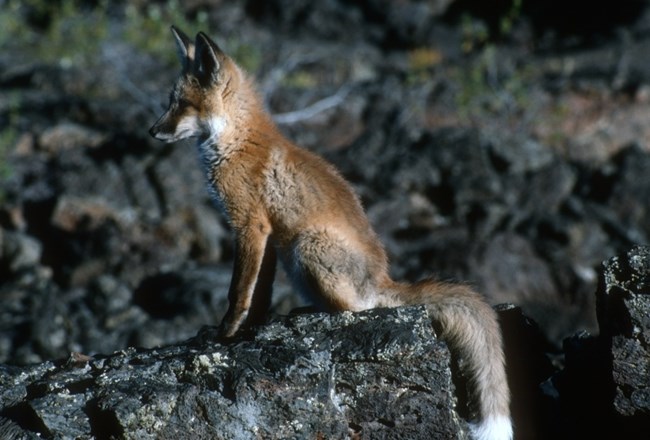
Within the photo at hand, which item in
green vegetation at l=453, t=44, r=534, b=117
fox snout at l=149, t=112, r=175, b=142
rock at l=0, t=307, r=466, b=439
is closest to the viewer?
rock at l=0, t=307, r=466, b=439

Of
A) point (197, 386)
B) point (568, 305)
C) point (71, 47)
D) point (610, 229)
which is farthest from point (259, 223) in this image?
point (71, 47)

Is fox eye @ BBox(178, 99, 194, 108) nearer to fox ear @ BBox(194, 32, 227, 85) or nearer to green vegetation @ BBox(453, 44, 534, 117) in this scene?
fox ear @ BBox(194, 32, 227, 85)

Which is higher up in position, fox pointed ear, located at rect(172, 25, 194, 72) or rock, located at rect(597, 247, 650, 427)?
fox pointed ear, located at rect(172, 25, 194, 72)

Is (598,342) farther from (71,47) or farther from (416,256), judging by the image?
(71,47)

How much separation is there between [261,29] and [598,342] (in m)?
18.1

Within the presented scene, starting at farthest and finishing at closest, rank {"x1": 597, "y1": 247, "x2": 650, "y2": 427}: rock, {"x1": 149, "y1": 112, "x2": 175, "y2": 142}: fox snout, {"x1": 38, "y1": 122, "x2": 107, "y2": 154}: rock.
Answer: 1. {"x1": 38, "y1": 122, "x2": 107, "y2": 154}: rock
2. {"x1": 149, "y1": 112, "x2": 175, "y2": 142}: fox snout
3. {"x1": 597, "y1": 247, "x2": 650, "y2": 427}: rock

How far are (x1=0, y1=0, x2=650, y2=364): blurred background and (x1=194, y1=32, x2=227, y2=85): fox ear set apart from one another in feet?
16.2

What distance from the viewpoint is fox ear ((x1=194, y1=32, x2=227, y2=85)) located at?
752cm

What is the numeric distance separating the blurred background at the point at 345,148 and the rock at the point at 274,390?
541cm

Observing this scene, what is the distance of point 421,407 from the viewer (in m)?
5.77

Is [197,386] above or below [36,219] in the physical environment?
below

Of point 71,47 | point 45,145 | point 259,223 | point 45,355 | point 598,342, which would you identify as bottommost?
point 45,355

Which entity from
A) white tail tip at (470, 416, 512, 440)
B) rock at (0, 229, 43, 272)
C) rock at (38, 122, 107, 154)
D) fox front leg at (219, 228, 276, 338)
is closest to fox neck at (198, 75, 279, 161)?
fox front leg at (219, 228, 276, 338)

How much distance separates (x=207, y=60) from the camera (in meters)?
7.62
